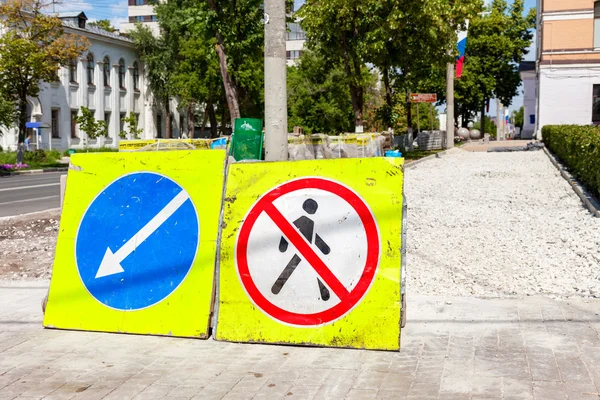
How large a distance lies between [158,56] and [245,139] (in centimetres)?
5797

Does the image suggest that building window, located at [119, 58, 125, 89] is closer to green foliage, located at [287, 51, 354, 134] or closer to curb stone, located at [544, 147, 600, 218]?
green foliage, located at [287, 51, 354, 134]

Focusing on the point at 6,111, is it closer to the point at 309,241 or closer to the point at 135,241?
the point at 135,241

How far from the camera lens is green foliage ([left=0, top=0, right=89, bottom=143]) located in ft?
→ 119

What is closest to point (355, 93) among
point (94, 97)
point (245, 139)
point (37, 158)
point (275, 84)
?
point (245, 139)

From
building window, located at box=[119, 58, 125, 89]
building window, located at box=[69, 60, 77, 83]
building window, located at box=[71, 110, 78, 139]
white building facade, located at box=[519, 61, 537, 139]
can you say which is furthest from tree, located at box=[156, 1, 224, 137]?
white building facade, located at box=[519, 61, 537, 139]

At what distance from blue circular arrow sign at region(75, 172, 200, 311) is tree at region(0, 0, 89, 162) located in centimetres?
3310

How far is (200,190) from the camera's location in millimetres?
5688

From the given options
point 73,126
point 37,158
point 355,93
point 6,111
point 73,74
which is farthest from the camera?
point 73,74

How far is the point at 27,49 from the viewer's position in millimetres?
36406

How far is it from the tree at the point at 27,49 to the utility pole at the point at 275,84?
30.6 metres

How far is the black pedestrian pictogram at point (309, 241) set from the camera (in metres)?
5.28

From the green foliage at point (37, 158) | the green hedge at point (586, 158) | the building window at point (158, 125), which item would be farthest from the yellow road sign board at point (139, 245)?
the building window at point (158, 125)

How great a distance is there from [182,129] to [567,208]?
6671 centimetres

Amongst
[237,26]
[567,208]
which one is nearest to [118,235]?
[567,208]
